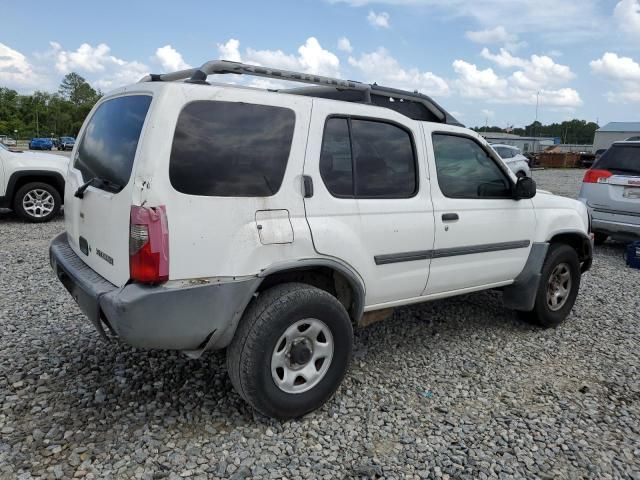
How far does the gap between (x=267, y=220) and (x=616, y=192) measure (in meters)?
7.08

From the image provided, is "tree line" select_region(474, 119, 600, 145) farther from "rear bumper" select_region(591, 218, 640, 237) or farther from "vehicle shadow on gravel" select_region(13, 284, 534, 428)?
"vehicle shadow on gravel" select_region(13, 284, 534, 428)

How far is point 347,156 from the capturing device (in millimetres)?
3334

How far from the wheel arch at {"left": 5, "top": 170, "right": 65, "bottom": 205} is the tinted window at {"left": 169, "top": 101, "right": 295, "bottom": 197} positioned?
7.80m

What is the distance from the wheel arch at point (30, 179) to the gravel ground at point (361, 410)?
5.12 metres

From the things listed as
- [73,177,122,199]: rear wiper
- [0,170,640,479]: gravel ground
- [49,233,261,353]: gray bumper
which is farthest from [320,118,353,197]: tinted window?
[0,170,640,479]: gravel ground

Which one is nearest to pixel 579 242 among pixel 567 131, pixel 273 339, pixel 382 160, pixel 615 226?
pixel 382 160

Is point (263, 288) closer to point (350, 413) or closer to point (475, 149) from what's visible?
point (350, 413)

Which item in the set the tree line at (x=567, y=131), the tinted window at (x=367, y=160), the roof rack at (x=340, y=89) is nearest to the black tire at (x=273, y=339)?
the tinted window at (x=367, y=160)

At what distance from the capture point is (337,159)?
3.28 meters

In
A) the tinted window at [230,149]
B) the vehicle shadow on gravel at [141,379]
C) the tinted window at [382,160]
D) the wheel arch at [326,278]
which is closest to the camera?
the tinted window at [230,149]

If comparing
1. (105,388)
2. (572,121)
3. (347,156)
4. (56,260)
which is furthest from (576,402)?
(572,121)

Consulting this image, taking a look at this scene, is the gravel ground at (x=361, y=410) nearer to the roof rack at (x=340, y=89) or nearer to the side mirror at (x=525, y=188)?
the side mirror at (x=525, y=188)

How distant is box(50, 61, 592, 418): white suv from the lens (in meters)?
2.68

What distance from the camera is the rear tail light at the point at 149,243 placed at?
260 cm
